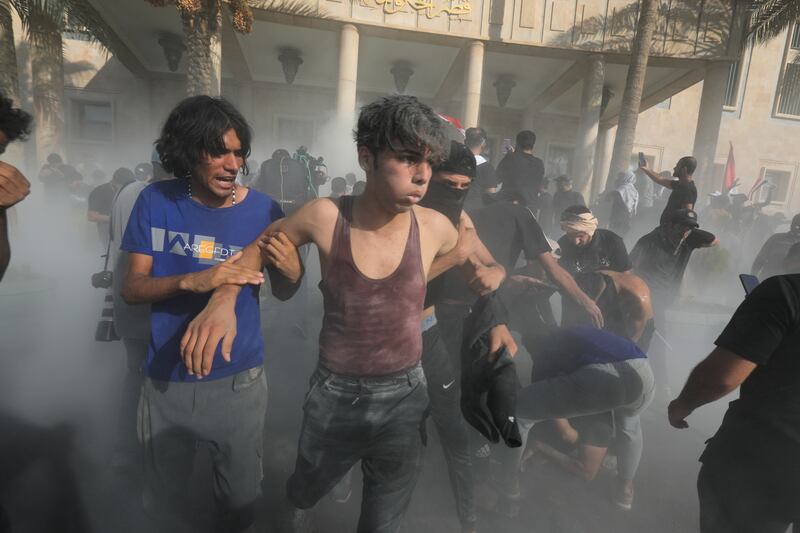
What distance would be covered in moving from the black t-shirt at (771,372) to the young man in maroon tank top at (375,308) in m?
1.19

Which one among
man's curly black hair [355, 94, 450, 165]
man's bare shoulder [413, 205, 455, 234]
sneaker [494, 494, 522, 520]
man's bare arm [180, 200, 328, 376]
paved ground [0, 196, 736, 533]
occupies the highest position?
man's curly black hair [355, 94, 450, 165]

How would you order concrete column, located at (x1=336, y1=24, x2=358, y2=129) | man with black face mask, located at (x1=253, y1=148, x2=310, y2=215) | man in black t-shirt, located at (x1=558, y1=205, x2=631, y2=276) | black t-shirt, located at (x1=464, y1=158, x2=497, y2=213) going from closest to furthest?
man in black t-shirt, located at (x1=558, y1=205, x2=631, y2=276) → black t-shirt, located at (x1=464, y1=158, x2=497, y2=213) → man with black face mask, located at (x1=253, y1=148, x2=310, y2=215) → concrete column, located at (x1=336, y1=24, x2=358, y2=129)

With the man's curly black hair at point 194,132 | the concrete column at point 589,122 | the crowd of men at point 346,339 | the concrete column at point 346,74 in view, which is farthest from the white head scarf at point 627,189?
the man's curly black hair at point 194,132

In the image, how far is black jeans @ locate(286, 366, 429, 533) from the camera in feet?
6.18

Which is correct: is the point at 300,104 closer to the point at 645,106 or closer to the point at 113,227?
the point at 645,106

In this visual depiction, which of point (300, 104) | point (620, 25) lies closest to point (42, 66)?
point (300, 104)

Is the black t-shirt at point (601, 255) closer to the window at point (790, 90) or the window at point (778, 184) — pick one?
the window at point (778, 184)

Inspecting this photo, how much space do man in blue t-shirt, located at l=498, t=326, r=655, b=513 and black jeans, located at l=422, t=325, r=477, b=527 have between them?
1.76ft

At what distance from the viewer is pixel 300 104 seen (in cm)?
1759

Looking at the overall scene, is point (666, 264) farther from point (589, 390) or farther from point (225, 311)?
point (225, 311)

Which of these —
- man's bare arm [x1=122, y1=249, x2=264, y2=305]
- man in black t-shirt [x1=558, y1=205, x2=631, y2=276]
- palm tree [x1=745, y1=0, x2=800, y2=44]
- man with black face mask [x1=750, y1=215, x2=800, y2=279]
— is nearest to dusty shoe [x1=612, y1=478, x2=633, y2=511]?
man in black t-shirt [x1=558, y1=205, x2=631, y2=276]

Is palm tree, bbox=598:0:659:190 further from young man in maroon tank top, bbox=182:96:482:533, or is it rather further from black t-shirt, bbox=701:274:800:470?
young man in maroon tank top, bbox=182:96:482:533

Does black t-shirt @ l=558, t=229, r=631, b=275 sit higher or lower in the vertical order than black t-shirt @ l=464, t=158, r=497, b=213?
lower

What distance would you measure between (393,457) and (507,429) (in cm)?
50
